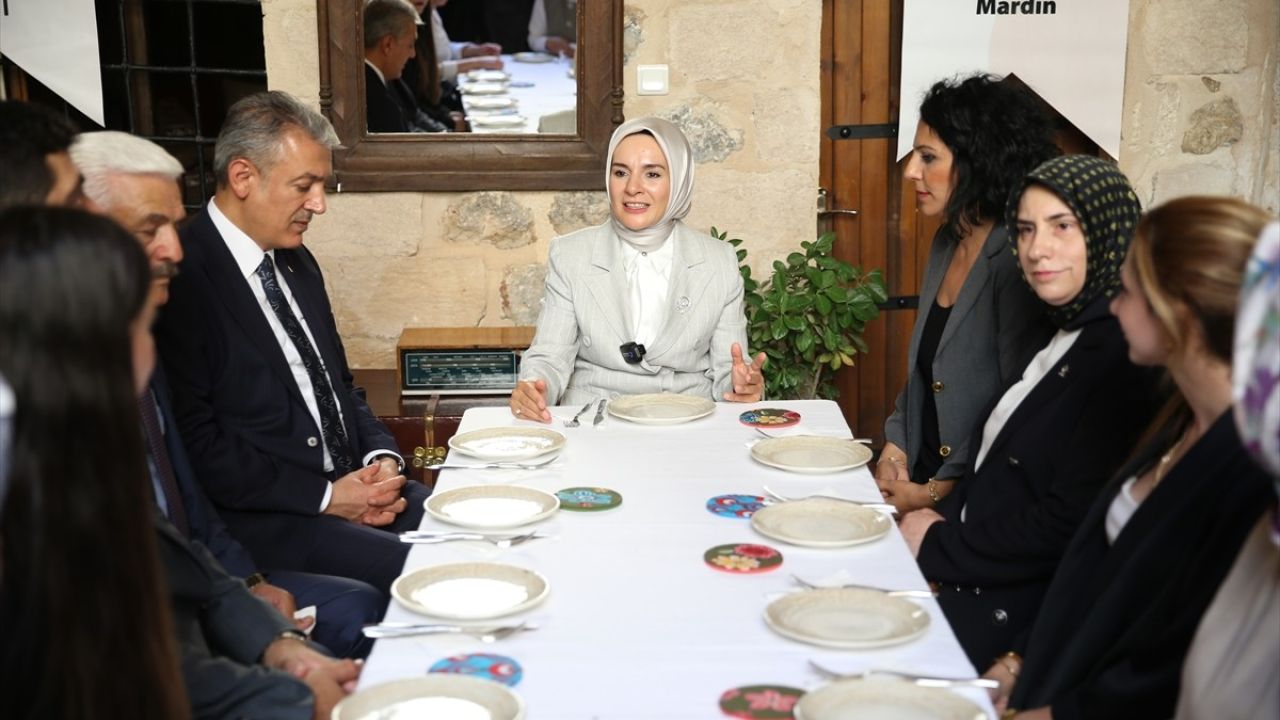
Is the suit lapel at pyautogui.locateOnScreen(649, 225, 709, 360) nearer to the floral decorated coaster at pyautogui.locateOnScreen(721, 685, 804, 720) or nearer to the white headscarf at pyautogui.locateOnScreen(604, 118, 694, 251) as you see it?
the white headscarf at pyautogui.locateOnScreen(604, 118, 694, 251)

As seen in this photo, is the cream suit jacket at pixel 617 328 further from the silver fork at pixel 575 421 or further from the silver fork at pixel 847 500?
the silver fork at pixel 847 500

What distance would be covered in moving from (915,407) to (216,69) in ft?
9.21

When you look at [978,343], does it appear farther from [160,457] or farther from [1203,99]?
[1203,99]

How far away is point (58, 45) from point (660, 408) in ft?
9.06

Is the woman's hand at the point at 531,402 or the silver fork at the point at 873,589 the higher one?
the woman's hand at the point at 531,402

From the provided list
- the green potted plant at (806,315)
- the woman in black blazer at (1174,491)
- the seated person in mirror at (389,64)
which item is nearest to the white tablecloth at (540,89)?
the seated person in mirror at (389,64)

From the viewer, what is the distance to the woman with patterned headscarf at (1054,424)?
2518 millimetres

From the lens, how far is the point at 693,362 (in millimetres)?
3648

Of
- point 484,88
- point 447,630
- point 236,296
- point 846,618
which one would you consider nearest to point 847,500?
point 846,618

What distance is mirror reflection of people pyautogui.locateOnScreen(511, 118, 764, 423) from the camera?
3.61 meters

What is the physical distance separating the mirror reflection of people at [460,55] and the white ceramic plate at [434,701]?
3.31m

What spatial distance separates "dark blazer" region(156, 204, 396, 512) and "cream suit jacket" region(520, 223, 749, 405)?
27.4 inches

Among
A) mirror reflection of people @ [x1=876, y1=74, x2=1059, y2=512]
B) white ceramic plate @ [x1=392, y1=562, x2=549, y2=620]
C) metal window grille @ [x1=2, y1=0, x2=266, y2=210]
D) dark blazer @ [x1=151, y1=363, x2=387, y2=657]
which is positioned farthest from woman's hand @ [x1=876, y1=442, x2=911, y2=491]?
metal window grille @ [x1=2, y1=0, x2=266, y2=210]

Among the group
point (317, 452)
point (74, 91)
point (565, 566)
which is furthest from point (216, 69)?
point (565, 566)
